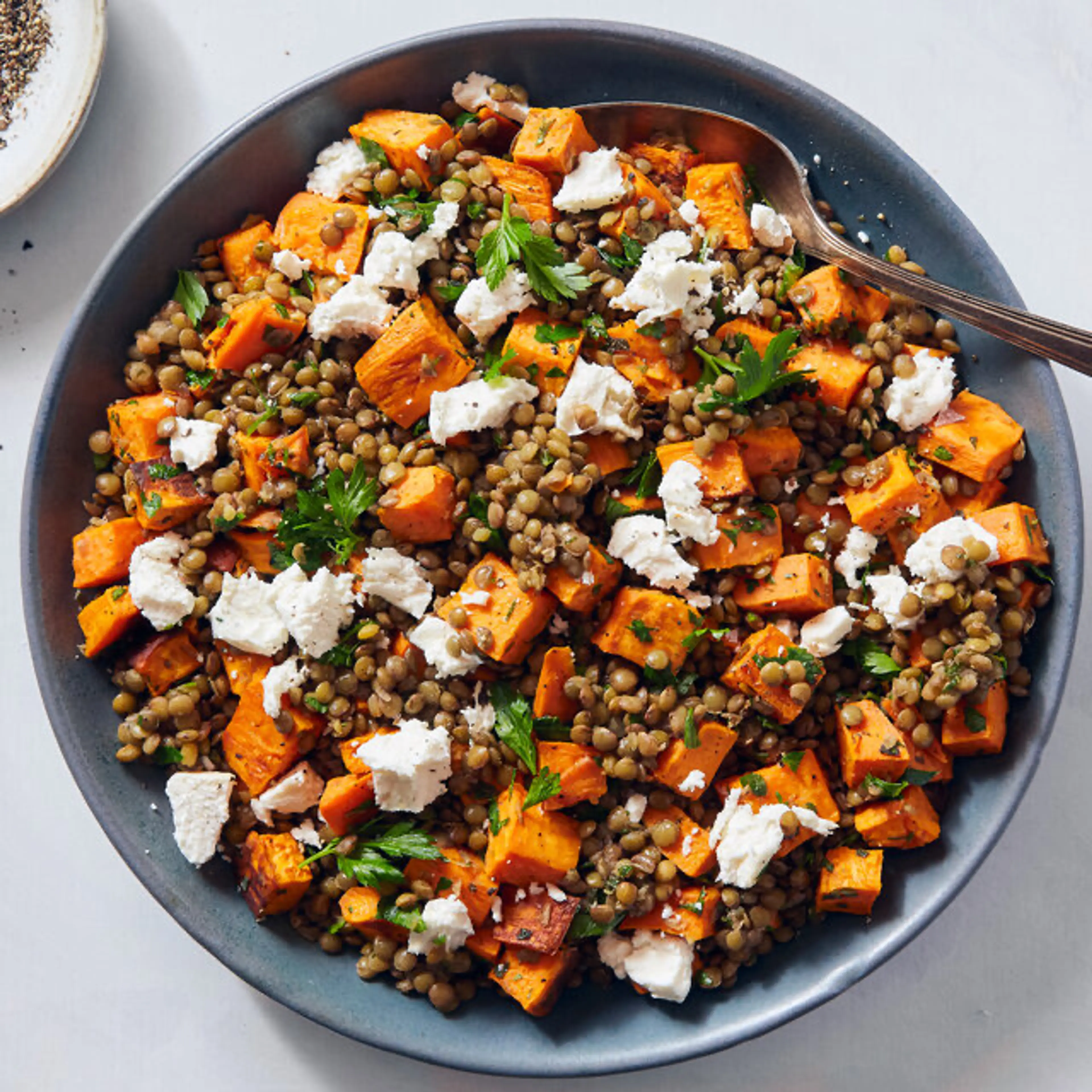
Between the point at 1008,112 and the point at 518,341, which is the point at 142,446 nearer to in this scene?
the point at 518,341

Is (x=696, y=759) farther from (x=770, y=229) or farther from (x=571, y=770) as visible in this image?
(x=770, y=229)

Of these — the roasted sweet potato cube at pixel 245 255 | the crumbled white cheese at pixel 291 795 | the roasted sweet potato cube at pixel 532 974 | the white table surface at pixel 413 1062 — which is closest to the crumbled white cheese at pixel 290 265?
the roasted sweet potato cube at pixel 245 255

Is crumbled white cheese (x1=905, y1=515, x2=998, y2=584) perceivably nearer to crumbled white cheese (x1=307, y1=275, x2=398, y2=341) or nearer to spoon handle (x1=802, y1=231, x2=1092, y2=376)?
spoon handle (x1=802, y1=231, x2=1092, y2=376)

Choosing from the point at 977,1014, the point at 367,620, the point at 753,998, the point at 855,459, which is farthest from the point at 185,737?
the point at 977,1014

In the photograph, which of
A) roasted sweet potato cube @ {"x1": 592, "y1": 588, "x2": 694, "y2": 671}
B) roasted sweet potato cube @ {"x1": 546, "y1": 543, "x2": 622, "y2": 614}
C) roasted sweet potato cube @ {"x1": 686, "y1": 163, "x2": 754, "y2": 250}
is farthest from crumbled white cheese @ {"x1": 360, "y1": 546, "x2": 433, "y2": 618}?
roasted sweet potato cube @ {"x1": 686, "y1": 163, "x2": 754, "y2": 250}

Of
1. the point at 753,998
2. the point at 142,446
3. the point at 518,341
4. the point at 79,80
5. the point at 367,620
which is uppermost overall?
the point at 79,80

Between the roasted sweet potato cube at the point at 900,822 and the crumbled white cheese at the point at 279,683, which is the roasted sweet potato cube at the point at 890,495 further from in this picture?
the crumbled white cheese at the point at 279,683

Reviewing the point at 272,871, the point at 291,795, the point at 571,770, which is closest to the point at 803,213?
the point at 571,770
